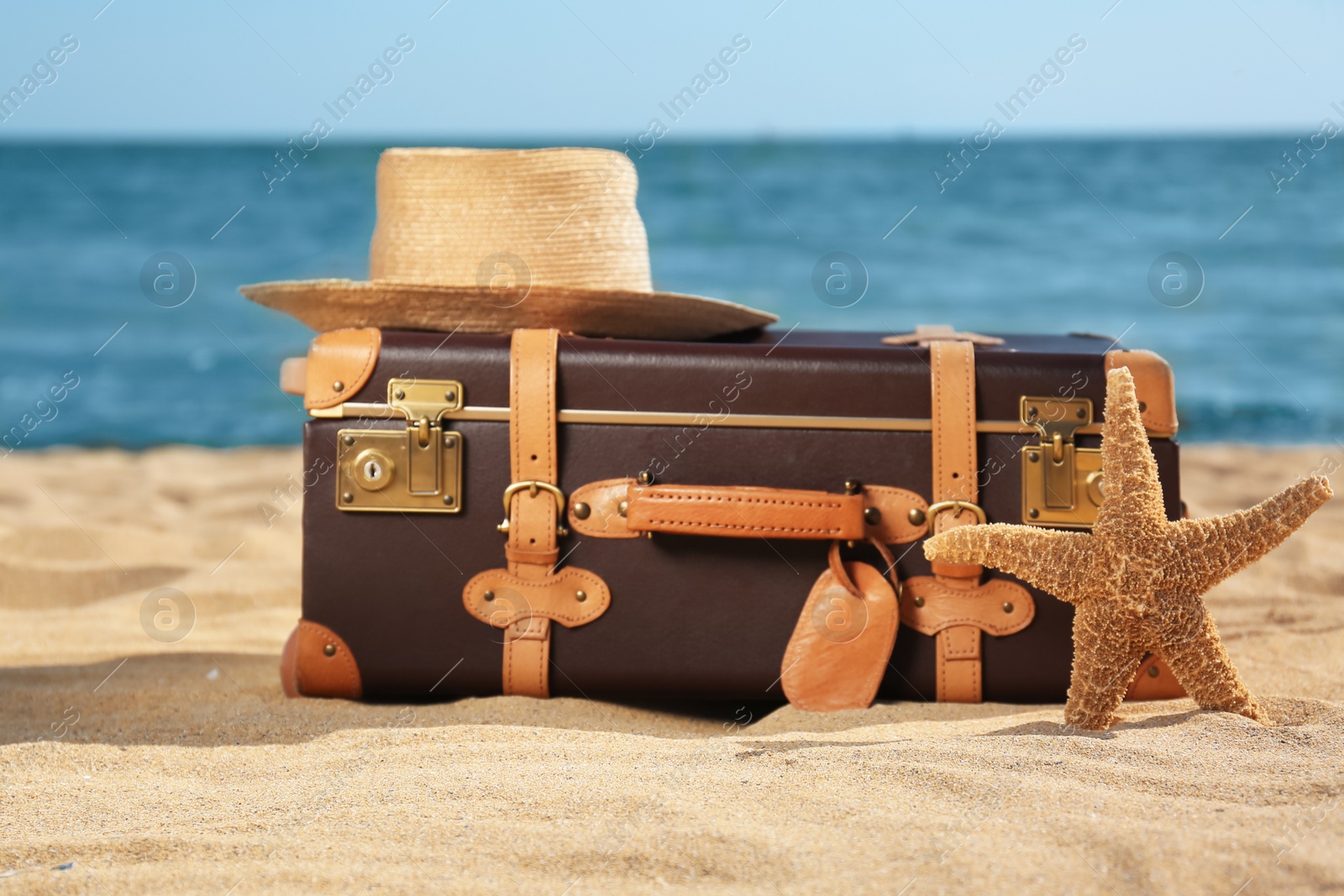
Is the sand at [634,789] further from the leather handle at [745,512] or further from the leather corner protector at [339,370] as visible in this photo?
the leather corner protector at [339,370]

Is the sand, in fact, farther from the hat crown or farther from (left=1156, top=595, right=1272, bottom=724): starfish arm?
the hat crown

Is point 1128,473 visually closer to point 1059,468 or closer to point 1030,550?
point 1030,550

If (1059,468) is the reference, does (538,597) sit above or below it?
below

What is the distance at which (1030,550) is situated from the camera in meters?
2.02

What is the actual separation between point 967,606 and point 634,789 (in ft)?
3.44

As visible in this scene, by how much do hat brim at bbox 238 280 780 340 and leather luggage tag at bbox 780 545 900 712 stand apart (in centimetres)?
72

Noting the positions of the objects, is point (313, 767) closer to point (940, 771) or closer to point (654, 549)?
point (654, 549)

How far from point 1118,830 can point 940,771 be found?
1.10 ft

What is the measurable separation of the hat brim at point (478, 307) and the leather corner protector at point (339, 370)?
152 millimetres

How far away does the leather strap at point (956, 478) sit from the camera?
2.40 meters

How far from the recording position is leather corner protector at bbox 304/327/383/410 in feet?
7.97
